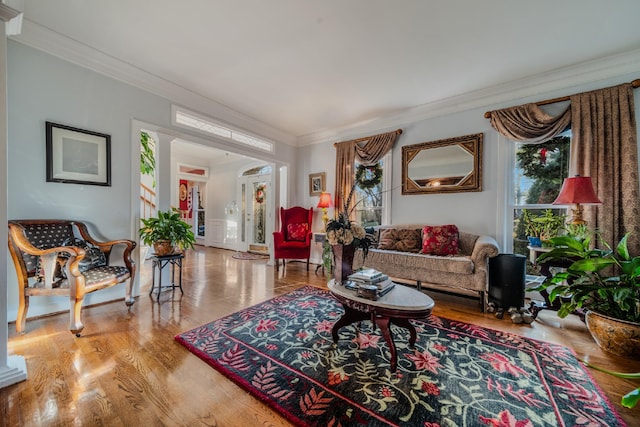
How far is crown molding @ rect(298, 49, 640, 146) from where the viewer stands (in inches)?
103

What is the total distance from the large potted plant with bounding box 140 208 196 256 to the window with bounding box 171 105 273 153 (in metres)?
1.36

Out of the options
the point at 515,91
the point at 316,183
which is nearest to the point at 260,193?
the point at 316,183

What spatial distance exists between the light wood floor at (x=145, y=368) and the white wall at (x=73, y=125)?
72cm

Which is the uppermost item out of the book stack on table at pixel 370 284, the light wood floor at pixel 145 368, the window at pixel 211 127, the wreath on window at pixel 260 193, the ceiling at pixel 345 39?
the ceiling at pixel 345 39

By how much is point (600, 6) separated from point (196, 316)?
4399 mm

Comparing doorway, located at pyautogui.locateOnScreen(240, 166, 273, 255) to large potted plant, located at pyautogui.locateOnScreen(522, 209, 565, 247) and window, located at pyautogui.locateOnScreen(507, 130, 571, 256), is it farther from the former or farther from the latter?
large potted plant, located at pyautogui.locateOnScreen(522, 209, 565, 247)

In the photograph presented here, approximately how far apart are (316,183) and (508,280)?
11.5 ft

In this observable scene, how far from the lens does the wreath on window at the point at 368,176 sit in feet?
14.4

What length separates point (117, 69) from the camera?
2.79 m

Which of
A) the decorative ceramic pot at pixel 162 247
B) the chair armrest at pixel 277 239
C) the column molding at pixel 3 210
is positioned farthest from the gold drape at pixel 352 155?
the column molding at pixel 3 210

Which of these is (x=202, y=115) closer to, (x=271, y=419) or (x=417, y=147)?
(x=417, y=147)

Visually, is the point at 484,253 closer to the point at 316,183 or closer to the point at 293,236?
the point at 293,236

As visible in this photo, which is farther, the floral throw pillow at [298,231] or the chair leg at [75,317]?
the floral throw pillow at [298,231]

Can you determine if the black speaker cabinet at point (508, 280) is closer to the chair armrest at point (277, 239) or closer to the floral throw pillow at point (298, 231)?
the floral throw pillow at point (298, 231)
